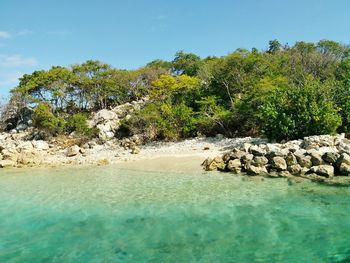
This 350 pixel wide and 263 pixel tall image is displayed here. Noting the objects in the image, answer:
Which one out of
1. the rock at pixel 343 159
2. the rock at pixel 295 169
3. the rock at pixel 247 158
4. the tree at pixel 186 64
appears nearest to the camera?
the rock at pixel 343 159

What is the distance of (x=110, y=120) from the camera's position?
3512 cm

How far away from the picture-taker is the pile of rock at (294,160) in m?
15.1

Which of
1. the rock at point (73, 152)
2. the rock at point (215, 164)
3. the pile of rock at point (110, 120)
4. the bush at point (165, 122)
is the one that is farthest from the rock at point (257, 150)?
the pile of rock at point (110, 120)

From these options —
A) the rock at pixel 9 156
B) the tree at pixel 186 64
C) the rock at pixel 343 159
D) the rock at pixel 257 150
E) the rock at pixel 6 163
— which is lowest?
the rock at pixel 6 163

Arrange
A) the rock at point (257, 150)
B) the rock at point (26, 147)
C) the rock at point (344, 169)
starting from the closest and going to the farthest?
the rock at point (344, 169) → the rock at point (257, 150) → the rock at point (26, 147)

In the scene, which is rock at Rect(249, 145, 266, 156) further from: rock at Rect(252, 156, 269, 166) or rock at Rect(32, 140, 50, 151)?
rock at Rect(32, 140, 50, 151)

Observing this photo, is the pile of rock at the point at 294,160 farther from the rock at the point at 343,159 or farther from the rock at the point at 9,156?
the rock at the point at 9,156

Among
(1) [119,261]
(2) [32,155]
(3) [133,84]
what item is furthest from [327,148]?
(3) [133,84]

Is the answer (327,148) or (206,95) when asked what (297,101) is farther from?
(206,95)

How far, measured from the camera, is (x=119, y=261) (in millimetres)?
7250

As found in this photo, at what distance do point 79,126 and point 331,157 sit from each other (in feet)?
81.5

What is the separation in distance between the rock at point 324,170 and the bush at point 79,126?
23229 mm

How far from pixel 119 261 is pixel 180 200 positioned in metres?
5.14

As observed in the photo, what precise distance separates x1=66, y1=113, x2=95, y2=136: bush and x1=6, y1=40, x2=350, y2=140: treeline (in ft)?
0.37
